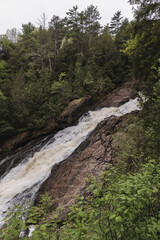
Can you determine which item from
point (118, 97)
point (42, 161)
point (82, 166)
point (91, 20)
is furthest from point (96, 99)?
point (91, 20)

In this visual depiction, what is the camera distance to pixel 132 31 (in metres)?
7.31

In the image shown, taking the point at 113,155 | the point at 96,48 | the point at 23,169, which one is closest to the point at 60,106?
the point at 23,169

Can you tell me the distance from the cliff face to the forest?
801 mm

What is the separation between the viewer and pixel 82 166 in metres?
A: 8.70

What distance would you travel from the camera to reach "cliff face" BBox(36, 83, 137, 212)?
752 centimetres

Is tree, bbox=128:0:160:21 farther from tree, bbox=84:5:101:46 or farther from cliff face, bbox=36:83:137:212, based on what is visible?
tree, bbox=84:5:101:46

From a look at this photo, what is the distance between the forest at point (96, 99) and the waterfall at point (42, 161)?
7.12 ft

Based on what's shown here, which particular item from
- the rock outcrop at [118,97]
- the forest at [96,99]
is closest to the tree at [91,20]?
the forest at [96,99]

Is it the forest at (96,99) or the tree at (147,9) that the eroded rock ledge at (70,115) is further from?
the tree at (147,9)

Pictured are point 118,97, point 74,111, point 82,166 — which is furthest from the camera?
Result: point 118,97

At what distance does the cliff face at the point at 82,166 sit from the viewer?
7517 mm

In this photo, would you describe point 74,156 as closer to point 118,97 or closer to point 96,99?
point 96,99

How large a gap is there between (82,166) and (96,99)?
11030 mm

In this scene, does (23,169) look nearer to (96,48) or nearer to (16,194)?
(16,194)
